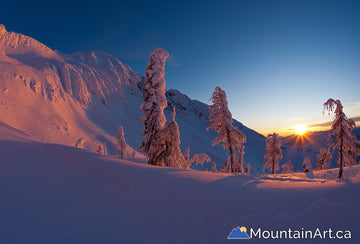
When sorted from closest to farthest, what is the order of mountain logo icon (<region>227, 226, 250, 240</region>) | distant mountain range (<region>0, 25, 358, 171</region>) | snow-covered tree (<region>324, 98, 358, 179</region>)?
1. mountain logo icon (<region>227, 226, 250, 240</region>)
2. snow-covered tree (<region>324, 98, 358, 179</region>)
3. distant mountain range (<region>0, 25, 358, 171</region>)

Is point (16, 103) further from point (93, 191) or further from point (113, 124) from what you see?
point (93, 191)

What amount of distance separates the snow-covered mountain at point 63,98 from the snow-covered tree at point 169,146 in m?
9.55

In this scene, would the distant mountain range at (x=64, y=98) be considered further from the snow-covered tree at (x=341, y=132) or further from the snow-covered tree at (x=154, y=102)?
the snow-covered tree at (x=154, y=102)

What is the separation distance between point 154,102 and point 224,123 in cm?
757

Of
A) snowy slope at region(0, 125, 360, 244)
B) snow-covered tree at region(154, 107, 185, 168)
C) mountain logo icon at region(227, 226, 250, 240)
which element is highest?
snow-covered tree at region(154, 107, 185, 168)

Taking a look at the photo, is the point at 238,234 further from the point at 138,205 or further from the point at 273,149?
the point at 273,149

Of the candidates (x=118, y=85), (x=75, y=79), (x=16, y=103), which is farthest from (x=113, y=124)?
(x=118, y=85)

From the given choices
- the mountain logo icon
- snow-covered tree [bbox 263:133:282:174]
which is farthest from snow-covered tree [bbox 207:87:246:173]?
snow-covered tree [bbox 263:133:282:174]

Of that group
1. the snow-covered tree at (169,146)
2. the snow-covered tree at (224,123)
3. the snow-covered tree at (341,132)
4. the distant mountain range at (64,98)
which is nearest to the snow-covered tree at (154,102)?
the snow-covered tree at (169,146)

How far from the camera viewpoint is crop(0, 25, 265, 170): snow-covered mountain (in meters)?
48.3

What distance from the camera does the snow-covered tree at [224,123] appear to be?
1836 cm

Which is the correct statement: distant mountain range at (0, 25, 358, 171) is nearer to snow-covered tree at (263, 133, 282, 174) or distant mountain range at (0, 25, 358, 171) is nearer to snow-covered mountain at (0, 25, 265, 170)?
snow-covered mountain at (0, 25, 265, 170)

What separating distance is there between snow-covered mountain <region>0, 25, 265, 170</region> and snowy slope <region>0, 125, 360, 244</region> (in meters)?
8.76

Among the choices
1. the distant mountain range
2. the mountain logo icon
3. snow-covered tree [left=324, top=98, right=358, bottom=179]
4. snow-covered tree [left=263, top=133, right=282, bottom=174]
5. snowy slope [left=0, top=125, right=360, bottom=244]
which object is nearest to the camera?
snowy slope [left=0, top=125, right=360, bottom=244]
